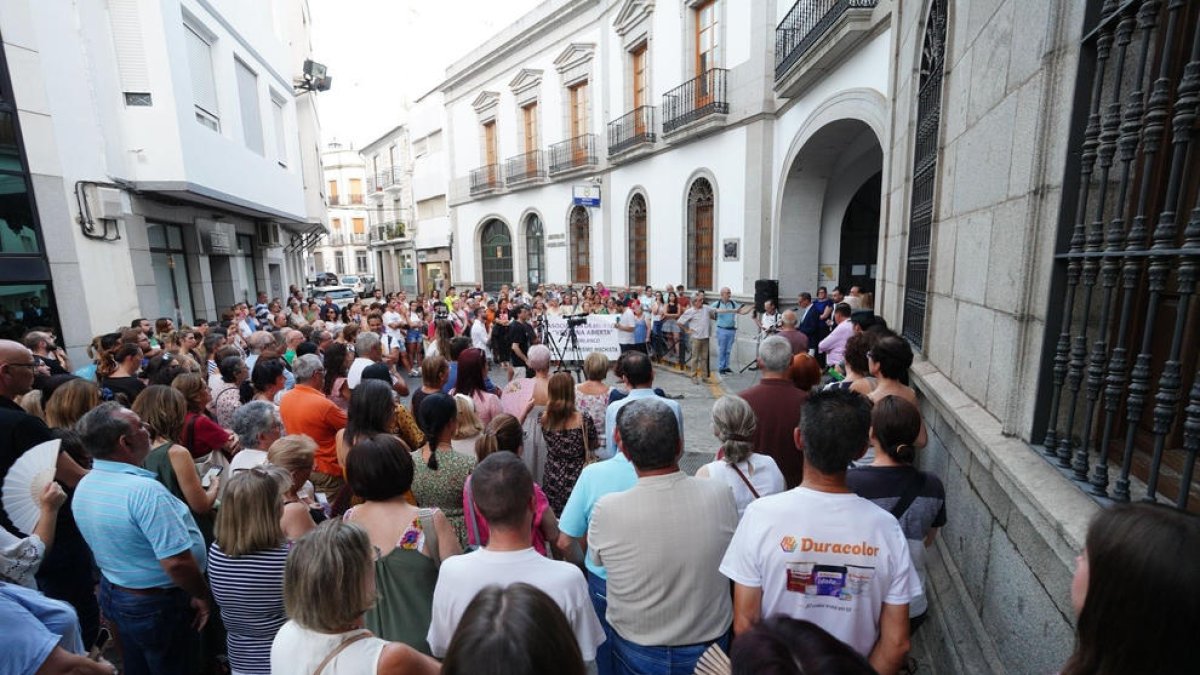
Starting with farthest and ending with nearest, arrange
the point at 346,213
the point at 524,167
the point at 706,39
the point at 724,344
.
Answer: the point at 346,213
the point at 524,167
the point at 706,39
the point at 724,344

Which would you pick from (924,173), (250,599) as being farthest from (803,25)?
(250,599)

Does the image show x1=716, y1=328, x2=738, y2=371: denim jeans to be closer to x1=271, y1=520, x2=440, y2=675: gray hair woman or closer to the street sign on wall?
the street sign on wall

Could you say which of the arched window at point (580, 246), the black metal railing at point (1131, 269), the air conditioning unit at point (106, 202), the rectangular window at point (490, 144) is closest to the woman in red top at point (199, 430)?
the black metal railing at point (1131, 269)

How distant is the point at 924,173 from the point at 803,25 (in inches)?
256

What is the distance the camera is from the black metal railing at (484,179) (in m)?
22.9

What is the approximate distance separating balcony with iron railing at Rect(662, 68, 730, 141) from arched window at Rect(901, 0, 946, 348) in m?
7.87

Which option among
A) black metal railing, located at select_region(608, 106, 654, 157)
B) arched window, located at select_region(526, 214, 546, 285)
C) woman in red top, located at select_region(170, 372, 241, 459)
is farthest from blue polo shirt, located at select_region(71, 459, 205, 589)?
arched window, located at select_region(526, 214, 546, 285)

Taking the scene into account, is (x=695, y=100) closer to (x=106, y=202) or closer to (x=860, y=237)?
(x=860, y=237)

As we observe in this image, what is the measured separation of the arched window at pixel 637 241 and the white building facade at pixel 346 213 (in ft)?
132

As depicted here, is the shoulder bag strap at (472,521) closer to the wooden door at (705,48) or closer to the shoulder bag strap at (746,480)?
the shoulder bag strap at (746,480)

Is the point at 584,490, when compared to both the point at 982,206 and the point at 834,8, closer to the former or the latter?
the point at 982,206

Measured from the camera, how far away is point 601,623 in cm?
247

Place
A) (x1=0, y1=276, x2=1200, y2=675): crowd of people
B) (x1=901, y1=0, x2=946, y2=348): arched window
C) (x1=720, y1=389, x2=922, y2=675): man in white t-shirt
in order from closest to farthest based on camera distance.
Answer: (x1=0, y1=276, x2=1200, y2=675): crowd of people
(x1=720, y1=389, x2=922, y2=675): man in white t-shirt
(x1=901, y1=0, x2=946, y2=348): arched window

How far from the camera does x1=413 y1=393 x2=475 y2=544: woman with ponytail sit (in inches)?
104
